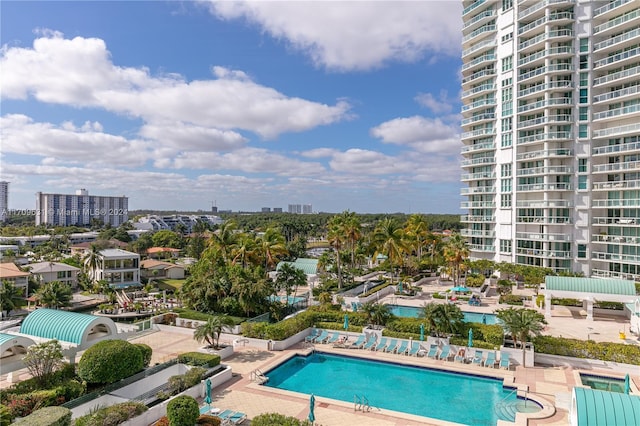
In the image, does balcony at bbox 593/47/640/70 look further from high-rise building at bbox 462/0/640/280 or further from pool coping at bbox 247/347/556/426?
pool coping at bbox 247/347/556/426

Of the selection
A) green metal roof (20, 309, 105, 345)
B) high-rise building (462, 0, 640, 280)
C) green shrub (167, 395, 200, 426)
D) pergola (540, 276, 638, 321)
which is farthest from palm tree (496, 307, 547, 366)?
high-rise building (462, 0, 640, 280)

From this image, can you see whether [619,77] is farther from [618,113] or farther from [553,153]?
[553,153]

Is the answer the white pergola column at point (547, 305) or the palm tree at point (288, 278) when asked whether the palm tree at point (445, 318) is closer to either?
the white pergola column at point (547, 305)

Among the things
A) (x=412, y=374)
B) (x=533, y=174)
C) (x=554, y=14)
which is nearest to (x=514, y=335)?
(x=412, y=374)

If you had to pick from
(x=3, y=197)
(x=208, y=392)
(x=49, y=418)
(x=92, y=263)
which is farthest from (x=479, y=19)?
(x=3, y=197)

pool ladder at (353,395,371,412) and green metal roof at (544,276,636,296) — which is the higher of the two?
green metal roof at (544,276,636,296)

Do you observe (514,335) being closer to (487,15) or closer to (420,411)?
(420,411)
